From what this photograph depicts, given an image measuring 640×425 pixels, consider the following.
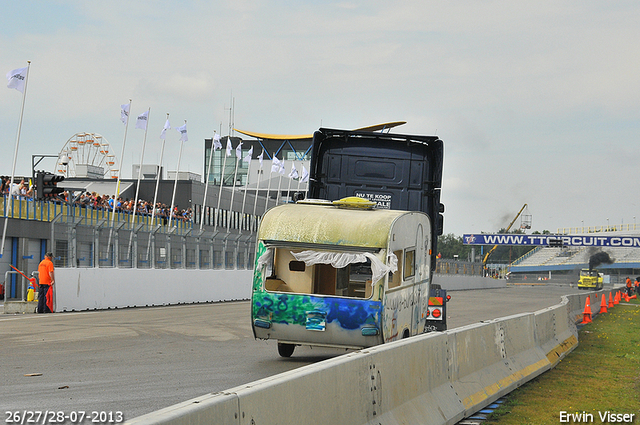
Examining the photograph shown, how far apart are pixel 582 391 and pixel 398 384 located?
14.1 feet

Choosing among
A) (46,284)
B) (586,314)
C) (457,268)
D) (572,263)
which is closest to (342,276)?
(46,284)

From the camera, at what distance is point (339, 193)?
652 inches

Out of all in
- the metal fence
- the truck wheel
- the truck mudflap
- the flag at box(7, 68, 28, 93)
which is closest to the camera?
the truck wheel

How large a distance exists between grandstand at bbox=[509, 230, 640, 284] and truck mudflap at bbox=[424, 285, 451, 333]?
10966 centimetres

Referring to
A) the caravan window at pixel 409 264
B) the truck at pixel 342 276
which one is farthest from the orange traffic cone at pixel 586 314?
the caravan window at pixel 409 264

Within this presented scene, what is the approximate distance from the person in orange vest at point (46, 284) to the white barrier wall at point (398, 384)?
14198 mm

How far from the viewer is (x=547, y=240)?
109 metres

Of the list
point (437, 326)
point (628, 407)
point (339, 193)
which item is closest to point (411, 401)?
point (628, 407)

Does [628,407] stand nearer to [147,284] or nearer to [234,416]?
[234,416]

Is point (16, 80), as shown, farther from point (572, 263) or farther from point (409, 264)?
point (572, 263)

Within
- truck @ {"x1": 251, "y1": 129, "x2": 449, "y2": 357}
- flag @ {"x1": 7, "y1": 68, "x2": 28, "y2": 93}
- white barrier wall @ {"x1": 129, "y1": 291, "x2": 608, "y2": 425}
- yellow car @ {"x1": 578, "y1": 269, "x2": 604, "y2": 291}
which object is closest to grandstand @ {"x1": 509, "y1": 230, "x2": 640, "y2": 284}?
yellow car @ {"x1": 578, "y1": 269, "x2": 604, "y2": 291}

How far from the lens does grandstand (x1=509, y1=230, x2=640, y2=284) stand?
131 m

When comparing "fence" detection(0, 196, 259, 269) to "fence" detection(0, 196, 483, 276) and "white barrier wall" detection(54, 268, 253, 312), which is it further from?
"white barrier wall" detection(54, 268, 253, 312)

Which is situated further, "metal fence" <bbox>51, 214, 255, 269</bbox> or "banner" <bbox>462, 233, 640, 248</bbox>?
"banner" <bbox>462, 233, 640, 248</bbox>
